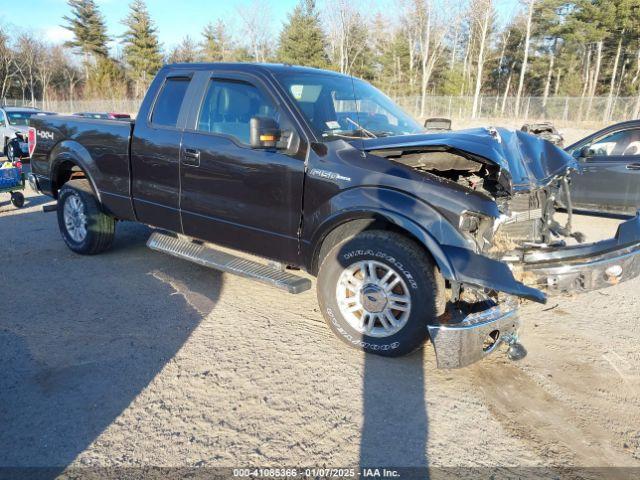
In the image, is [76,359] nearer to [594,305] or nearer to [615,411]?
[615,411]

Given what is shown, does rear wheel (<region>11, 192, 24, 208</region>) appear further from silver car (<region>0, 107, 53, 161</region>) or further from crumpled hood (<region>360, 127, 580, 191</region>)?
crumpled hood (<region>360, 127, 580, 191</region>)

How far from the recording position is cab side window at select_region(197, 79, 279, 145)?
4262 millimetres

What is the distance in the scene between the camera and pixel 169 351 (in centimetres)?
376

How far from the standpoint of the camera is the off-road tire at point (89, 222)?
5742 mm

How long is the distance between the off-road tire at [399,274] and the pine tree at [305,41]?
4462 centimetres

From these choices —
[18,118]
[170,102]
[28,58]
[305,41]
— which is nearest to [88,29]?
[28,58]

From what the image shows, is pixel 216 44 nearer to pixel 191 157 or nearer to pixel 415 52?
pixel 415 52

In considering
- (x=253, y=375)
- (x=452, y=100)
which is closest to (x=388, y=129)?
(x=253, y=375)

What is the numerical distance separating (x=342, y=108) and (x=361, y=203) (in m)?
1.27

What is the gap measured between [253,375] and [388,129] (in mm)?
2450

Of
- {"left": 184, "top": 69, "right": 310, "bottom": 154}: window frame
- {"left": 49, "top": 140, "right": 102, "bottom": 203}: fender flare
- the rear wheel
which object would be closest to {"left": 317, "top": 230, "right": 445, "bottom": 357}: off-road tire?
{"left": 184, "top": 69, "right": 310, "bottom": 154}: window frame

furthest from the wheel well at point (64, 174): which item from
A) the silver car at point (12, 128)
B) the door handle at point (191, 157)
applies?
the silver car at point (12, 128)

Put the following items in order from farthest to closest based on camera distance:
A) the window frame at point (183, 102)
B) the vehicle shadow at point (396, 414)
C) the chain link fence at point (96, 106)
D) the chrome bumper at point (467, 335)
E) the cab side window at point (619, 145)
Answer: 1. the chain link fence at point (96, 106)
2. the cab side window at point (619, 145)
3. the window frame at point (183, 102)
4. the chrome bumper at point (467, 335)
5. the vehicle shadow at point (396, 414)

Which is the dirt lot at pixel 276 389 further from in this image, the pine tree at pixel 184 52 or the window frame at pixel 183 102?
the pine tree at pixel 184 52
